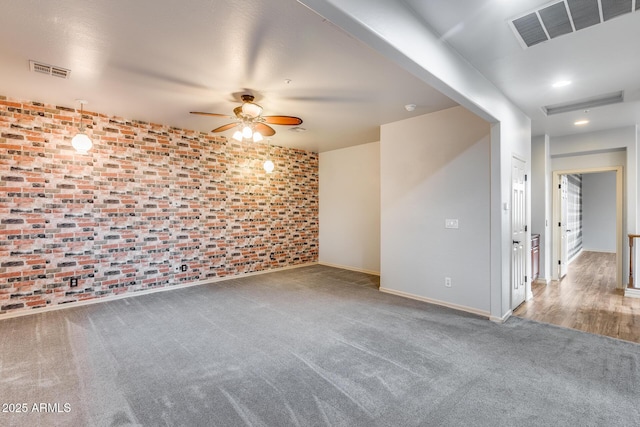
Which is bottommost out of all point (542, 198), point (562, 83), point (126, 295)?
point (126, 295)

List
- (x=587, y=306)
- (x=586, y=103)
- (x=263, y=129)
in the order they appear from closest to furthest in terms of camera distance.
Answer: (x=263, y=129) → (x=586, y=103) → (x=587, y=306)

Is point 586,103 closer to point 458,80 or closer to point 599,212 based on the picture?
point 458,80

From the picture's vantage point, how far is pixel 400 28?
2100 millimetres

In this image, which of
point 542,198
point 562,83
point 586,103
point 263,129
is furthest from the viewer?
point 542,198

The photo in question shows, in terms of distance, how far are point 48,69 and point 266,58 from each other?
91.7 inches

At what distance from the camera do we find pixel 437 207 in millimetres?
4426

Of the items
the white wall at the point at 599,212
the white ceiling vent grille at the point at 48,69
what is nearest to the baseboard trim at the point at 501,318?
the white ceiling vent grille at the point at 48,69

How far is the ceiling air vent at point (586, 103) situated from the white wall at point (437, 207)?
4.95 feet

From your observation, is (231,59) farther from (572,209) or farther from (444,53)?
(572,209)

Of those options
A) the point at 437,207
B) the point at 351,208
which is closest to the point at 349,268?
the point at 351,208

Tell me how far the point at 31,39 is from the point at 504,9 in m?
3.87

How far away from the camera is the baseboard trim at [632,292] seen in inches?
189

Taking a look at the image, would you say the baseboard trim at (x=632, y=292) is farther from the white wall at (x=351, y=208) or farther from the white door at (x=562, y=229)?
the white wall at (x=351, y=208)

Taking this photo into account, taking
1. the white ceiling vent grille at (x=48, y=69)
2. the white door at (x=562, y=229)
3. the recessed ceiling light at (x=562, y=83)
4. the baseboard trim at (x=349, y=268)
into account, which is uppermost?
the white ceiling vent grille at (x=48, y=69)
